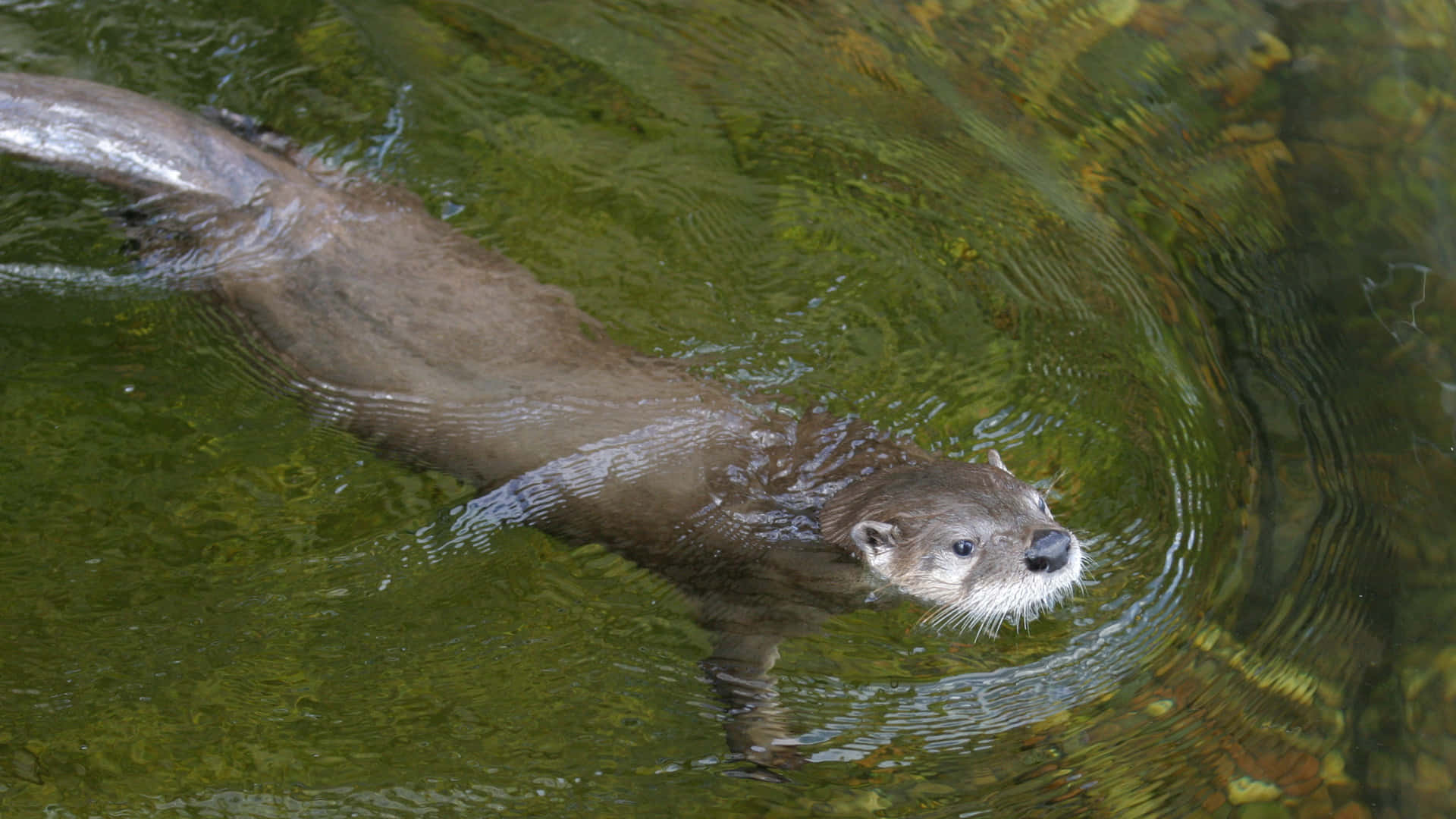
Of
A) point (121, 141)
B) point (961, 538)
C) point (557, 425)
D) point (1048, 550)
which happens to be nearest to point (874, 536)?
point (961, 538)

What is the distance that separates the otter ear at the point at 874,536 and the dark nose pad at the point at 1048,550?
1.15ft

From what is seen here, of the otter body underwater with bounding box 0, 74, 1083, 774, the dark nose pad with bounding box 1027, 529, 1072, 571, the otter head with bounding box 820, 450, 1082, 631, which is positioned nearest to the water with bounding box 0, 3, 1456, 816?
the otter body underwater with bounding box 0, 74, 1083, 774

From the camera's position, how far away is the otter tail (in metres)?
3.32

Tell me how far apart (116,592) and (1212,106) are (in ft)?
12.9

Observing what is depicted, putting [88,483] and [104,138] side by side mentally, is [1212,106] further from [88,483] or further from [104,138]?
[88,483]

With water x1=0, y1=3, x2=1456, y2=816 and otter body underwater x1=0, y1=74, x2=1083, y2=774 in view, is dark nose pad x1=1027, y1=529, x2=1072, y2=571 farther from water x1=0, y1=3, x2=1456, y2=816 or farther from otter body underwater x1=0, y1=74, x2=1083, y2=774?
water x1=0, y1=3, x2=1456, y2=816

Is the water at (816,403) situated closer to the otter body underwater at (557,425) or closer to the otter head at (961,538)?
the otter body underwater at (557,425)

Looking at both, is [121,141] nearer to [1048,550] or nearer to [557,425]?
[557,425]

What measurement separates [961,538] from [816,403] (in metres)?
0.90

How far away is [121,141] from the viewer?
338cm

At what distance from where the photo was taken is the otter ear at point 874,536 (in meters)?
3.08

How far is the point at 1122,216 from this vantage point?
4.32m

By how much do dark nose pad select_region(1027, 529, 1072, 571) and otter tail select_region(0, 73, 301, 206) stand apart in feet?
7.83

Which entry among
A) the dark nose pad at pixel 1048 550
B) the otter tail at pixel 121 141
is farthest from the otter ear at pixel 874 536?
the otter tail at pixel 121 141
